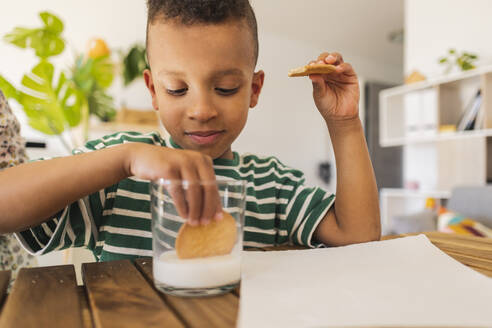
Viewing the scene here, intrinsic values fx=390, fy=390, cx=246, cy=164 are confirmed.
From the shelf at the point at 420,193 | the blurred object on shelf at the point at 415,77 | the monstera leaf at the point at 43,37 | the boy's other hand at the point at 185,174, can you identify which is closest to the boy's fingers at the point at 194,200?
the boy's other hand at the point at 185,174

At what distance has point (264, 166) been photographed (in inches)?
38.1

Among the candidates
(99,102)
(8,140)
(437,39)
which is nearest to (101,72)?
(99,102)

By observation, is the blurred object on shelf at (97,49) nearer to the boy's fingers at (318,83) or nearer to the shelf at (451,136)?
the shelf at (451,136)

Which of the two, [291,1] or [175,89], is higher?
[291,1]

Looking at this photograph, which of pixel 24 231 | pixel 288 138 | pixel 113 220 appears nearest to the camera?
pixel 24 231

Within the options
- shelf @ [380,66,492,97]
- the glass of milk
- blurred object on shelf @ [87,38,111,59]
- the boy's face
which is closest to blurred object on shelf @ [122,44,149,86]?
blurred object on shelf @ [87,38,111,59]

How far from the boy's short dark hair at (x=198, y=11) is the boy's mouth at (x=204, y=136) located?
0.20 metres

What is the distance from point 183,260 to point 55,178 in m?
0.23

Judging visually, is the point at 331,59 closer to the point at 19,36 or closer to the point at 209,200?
the point at 209,200

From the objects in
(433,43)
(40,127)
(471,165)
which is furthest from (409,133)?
(40,127)

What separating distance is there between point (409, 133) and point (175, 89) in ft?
10.4

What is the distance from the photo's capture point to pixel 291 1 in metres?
4.27

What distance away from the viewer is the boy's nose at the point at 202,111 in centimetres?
67

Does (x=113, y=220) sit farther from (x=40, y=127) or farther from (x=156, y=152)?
(x=40, y=127)
